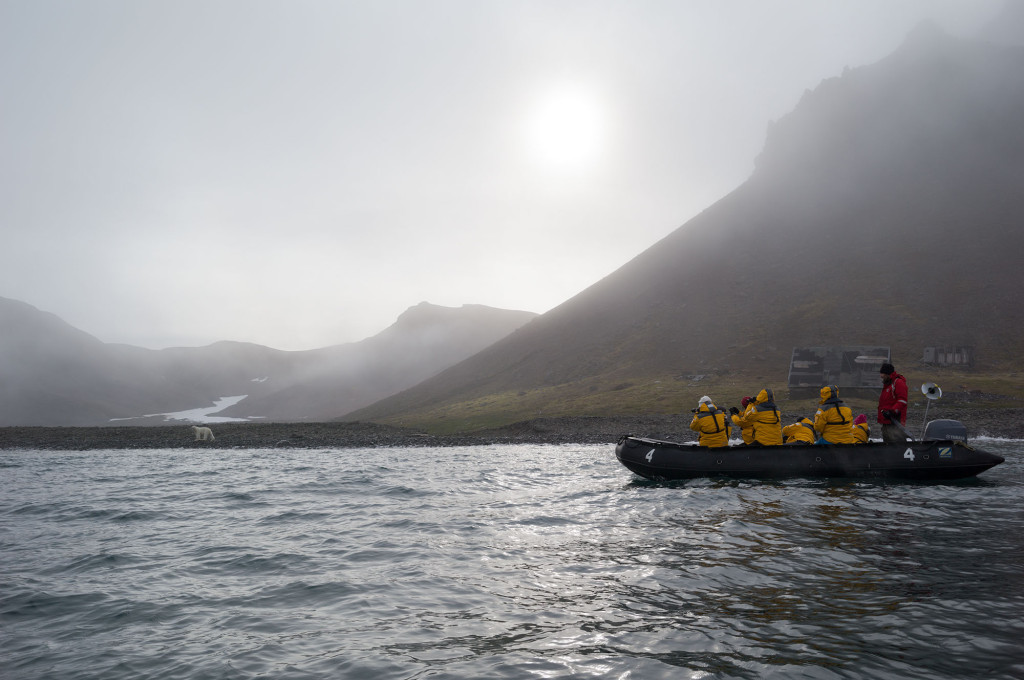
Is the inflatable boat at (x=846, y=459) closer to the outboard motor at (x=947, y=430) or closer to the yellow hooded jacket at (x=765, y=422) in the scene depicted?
the outboard motor at (x=947, y=430)

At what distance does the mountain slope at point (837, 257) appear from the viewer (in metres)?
103

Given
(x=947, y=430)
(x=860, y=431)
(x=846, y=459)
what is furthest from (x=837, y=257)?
(x=846, y=459)

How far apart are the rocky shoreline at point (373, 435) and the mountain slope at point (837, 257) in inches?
1024

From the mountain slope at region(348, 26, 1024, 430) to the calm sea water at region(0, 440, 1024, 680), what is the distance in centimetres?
6490

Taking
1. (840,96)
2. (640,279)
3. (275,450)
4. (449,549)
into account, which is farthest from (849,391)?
(840,96)

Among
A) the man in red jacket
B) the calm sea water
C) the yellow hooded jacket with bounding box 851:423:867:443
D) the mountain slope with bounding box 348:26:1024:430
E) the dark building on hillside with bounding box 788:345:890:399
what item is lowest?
the calm sea water

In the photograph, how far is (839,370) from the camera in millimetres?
70750

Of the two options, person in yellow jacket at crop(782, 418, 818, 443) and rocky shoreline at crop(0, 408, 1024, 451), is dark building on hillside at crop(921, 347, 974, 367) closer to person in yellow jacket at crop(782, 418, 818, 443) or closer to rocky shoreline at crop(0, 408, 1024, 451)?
rocky shoreline at crop(0, 408, 1024, 451)

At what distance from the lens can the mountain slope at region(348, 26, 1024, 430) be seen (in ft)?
336

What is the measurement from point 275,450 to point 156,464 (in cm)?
989

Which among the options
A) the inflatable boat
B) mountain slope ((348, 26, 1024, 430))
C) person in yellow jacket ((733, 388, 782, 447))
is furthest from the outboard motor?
mountain slope ((348, 26, 1024, 430))

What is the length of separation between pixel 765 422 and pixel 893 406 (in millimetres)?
4955

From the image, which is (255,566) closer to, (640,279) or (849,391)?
(849,391)

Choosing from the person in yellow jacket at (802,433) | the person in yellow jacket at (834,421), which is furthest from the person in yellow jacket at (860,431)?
the person in yellow jacket at (802,433)
